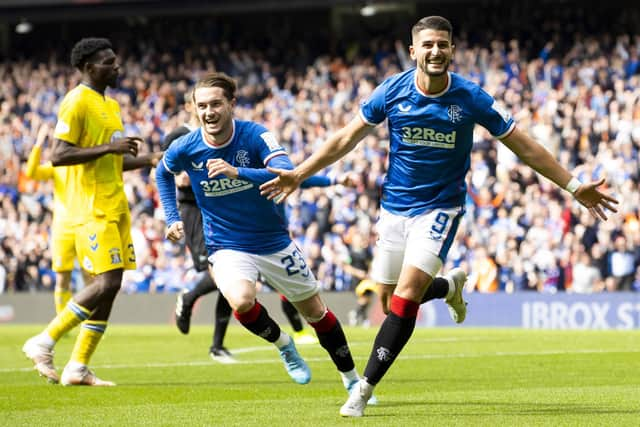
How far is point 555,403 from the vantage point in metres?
8.08

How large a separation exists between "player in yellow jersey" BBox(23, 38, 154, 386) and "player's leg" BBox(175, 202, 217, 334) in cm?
239

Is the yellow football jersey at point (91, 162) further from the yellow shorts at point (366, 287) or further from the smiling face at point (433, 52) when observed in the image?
the yellow shorts at point (366, 287)

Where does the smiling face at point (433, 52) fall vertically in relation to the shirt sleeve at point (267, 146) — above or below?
above

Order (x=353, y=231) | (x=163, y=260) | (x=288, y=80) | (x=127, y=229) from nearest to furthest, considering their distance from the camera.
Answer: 1. (x=127, y=229)
2. (x=353, y=231)
3. (x=163, y=260)
4. (x=288, y=80)

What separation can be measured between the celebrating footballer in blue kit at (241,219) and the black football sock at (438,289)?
115 cm

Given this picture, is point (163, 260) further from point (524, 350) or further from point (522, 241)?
point (524, 350)

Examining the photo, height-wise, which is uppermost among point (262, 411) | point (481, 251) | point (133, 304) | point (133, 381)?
point (262, 411)

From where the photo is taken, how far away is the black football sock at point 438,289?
9.52 m

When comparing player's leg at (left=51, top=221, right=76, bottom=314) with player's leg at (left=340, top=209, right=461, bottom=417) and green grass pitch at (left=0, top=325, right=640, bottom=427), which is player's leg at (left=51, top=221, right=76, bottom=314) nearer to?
green grass pitch at (left=0, top=325, right=640, bottom=427)

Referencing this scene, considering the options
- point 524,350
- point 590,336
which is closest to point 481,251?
point 590,336

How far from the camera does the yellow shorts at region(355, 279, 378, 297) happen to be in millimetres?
21656

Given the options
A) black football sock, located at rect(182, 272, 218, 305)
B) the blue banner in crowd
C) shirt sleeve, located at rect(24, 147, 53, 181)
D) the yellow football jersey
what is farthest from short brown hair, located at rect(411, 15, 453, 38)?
the blue banner in crowd

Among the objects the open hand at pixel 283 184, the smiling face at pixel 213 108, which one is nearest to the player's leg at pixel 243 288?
the smiling face at pixel 213 108

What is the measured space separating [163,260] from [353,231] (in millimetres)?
4607
